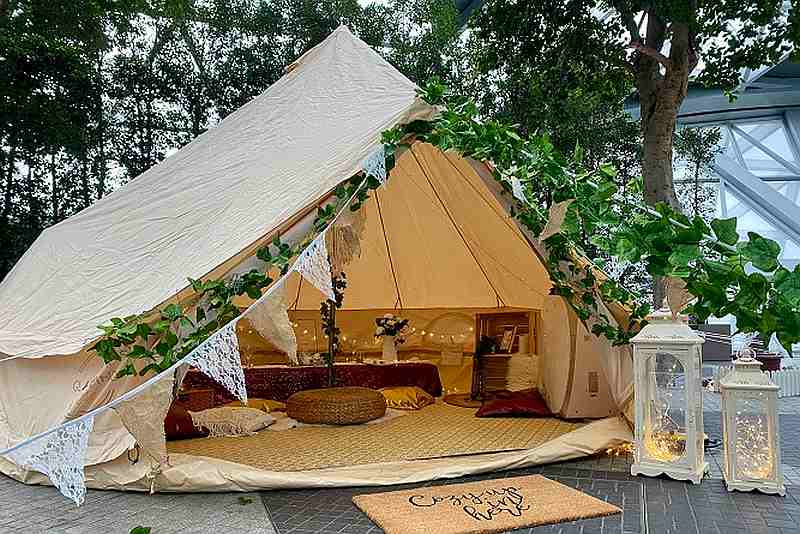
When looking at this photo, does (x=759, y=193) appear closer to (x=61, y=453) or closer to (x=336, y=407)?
(x=336, y=407)

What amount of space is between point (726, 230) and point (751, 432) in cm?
309

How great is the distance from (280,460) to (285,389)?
2.15m

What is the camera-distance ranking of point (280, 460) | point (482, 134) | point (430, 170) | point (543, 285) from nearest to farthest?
point (482, 134), point (280, 460), point (430, 170), point (543, 285)

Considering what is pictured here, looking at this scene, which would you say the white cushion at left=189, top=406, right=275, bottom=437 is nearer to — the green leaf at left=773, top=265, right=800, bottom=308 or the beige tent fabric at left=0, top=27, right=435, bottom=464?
the beige tent fabric at left=0, top=27, right=435, bottom=464

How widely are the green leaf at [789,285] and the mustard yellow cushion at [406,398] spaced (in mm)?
5394

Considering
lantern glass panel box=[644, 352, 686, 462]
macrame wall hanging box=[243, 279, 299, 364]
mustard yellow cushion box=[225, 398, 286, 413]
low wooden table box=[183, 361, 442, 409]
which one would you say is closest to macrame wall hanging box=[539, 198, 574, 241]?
lantern glass panel box=[644, 352, 686, 462]

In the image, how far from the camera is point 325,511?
Result: 3.46 meters

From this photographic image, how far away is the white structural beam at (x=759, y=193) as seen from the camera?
568 inches

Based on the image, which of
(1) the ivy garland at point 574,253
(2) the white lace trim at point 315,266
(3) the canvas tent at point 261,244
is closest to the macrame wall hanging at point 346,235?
(1) the ivy garland at point 574,253

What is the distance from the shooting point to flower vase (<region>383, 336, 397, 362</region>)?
7219mm

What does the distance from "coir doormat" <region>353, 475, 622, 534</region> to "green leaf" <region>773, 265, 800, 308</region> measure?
7.55 feet

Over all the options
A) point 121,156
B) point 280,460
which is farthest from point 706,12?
point 121,156

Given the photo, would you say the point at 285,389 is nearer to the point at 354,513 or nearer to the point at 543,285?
the point at 543,285

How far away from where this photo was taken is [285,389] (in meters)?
6.49
